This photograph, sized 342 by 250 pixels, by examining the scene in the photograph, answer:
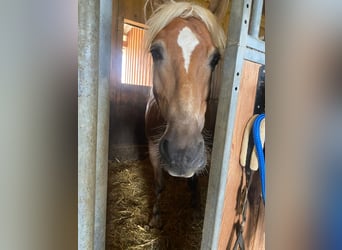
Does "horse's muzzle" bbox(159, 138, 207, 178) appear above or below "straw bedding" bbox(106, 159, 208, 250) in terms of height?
above

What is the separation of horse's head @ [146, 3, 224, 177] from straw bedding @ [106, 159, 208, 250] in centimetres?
35

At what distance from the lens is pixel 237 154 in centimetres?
56

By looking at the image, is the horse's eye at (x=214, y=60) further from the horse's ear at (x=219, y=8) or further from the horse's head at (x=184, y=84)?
the horse's ear at (x=219, y=8)

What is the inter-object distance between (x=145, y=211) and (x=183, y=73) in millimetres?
688

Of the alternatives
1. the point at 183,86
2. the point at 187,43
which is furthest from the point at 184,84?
the point at 187,43

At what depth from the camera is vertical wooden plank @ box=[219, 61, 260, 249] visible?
52 centimetres

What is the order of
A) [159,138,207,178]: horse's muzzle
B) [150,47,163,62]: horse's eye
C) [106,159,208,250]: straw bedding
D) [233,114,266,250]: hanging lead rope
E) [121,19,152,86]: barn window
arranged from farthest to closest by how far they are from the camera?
[121,19,152,86]: barn window < [106,159,208,250]: straw bedding < [150,47,163,62]: horse's eye < [159,138,207,178]: horse's muzzle < [233,114,266,250]: hanging lead rope

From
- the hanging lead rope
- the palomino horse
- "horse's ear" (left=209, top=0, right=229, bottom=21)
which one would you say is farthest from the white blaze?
the hanging lead rope

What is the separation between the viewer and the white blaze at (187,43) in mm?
726

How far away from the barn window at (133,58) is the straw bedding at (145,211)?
0.45 m

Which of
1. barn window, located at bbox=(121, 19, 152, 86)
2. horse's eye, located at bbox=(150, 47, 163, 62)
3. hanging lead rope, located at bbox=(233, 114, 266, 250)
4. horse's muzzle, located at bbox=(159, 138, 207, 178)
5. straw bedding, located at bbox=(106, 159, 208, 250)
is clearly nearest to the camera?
hanging lead rope, located at bbox=(233, 114, 266, 250)

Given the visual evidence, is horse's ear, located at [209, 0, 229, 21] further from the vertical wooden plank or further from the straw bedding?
the straw bedding

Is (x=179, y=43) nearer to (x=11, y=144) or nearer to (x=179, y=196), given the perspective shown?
(x=11, y=144)

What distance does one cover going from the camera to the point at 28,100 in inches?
11.3
